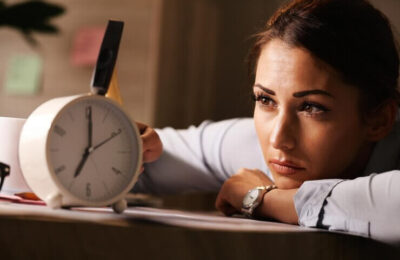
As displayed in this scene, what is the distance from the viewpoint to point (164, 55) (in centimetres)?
213

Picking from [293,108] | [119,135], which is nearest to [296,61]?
[293,108]

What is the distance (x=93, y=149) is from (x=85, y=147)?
1cm

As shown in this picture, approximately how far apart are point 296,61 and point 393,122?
0.28 meters

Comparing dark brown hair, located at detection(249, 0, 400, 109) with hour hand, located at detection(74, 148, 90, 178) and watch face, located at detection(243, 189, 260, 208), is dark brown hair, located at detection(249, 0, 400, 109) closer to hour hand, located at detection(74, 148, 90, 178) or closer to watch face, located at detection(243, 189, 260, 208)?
watch face, located at detection(243, 189, 260, 208)

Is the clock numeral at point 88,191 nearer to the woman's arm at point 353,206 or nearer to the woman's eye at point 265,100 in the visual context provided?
the woman's arm at point 353,206

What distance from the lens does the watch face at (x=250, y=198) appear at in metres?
1.04

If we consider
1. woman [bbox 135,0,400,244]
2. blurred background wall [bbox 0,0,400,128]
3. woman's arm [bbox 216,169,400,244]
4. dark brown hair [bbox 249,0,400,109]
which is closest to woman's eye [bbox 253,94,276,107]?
woman [bbox 135,0,400,244]

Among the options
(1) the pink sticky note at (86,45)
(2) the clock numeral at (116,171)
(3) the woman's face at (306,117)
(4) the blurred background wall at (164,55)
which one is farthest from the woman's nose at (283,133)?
(1) the pink sticky note at (86,45)

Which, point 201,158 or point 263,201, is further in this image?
point 201,158

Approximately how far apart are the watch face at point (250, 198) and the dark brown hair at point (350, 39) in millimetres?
254

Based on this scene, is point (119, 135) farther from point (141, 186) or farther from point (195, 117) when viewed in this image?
point (195, 117)

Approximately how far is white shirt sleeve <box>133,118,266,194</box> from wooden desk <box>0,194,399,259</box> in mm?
743

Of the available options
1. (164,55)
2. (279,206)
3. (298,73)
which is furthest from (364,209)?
(164,55)

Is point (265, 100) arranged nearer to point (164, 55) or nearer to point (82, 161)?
point (82, 161)
